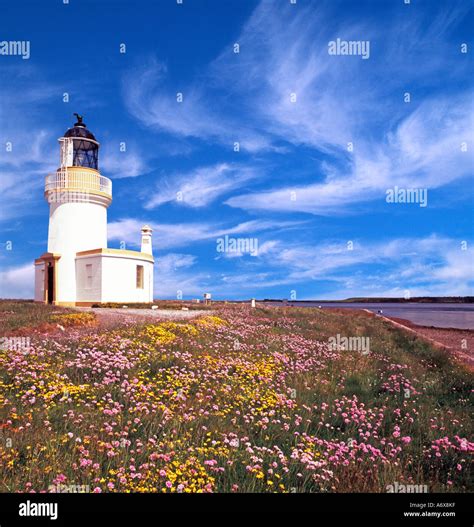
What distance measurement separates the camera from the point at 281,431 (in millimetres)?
5551

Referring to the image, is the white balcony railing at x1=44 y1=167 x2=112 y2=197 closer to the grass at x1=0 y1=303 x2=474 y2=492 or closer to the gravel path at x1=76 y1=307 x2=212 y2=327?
the gravel path at x1=76 y1=307 x2=212 y2=327

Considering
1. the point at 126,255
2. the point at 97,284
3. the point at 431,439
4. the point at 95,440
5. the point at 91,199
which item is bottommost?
the point at 431,439

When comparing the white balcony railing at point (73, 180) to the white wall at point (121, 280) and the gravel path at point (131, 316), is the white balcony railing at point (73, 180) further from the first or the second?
the gravel path at point (131, 316)

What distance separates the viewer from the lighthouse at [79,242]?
104 feet

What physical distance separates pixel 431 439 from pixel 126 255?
97.0ft

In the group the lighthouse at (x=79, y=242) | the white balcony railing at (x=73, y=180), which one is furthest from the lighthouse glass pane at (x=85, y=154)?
the white balcony railing at (x=73, y=180)

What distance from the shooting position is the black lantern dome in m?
33.7

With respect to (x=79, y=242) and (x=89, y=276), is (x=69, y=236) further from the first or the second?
(x=89, y=276)

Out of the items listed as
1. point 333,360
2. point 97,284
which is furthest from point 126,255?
point 333,360

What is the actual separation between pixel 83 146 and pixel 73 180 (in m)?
3.94

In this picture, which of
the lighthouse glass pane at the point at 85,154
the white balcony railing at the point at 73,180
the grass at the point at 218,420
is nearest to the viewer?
the grass at the point at 218,420

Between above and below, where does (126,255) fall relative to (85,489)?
above

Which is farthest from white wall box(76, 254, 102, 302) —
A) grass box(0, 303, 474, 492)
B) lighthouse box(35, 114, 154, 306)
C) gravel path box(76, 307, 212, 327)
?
grass box(0, 303, 474, 492)
